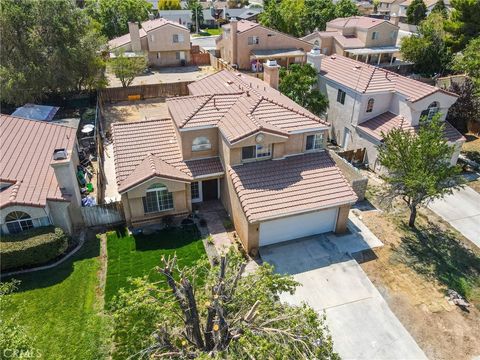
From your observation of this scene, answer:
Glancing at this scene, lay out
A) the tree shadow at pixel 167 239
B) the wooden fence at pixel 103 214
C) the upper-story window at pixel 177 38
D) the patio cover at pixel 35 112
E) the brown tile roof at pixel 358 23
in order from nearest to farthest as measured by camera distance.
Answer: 1. the tree shadow at pixel 167 239
2. the wooden fence at pixel 103 214
3. the patio cover at pixel 35 112
4. the upper-story window at pixel 177 38
5. the brown tile roof at pixel 358 23

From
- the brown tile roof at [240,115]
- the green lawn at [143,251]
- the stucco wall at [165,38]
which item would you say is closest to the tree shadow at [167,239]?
the green lawn at [143,251]

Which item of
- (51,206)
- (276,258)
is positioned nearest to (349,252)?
(276,258)

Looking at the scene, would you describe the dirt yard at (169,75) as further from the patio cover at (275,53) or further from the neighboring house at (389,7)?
the neighboring house at (389,7)

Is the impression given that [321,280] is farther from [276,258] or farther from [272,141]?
[272,141]

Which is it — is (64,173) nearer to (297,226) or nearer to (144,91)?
(297,226)

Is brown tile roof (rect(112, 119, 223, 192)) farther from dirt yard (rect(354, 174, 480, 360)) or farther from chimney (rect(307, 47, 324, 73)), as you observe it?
chimney (rect(307, 47, 324, 73))

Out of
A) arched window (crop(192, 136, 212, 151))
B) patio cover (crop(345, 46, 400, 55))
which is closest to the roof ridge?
arched window (crop(192, 136, 212, 151))
